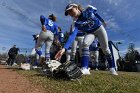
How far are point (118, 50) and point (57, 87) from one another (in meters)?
19.6

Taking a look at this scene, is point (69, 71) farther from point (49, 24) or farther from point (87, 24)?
point (49, 24)

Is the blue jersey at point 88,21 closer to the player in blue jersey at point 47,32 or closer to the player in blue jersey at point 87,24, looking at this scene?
the player in blue jersey at point 87,24

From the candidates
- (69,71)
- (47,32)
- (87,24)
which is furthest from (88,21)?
(47,32)

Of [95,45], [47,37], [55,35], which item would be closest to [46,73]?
[47,37]

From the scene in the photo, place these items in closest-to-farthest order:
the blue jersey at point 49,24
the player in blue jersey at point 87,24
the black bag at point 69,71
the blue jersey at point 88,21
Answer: the black bag at point 69,71 → the player in blue jersey at point 87,24 → the blue jersey at point 88,21 → the blue jersey at point 49,24

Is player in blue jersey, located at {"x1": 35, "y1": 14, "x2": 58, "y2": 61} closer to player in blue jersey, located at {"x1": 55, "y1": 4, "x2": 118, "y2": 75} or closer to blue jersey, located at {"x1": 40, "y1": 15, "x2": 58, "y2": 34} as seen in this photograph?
blue jersey, located at {"x1": 40, "y1": 15, "x2": 58, "y2": 34}

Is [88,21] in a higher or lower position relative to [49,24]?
lower

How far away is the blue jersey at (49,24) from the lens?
979cm

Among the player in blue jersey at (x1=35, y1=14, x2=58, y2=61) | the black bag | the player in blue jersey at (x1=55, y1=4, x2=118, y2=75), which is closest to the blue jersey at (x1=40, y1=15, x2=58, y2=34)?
the player in blue jersey at (x1=35, y1=14, x2=58, y2=61)

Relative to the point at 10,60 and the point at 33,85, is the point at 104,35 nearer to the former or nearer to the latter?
the point at 33,85

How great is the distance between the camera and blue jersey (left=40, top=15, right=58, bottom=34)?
32.1 feet

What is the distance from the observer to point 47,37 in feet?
32.7

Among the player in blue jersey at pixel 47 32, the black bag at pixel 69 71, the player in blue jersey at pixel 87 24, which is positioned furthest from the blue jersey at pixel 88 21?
the player in blue jersey at pixel 47 32

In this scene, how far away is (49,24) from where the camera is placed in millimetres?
10023
